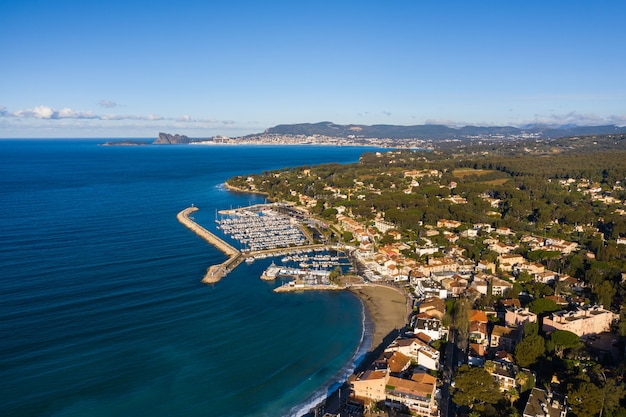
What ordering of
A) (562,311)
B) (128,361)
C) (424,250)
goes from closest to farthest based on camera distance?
1. (128,361)
2. (562,311)
3. (424,250)

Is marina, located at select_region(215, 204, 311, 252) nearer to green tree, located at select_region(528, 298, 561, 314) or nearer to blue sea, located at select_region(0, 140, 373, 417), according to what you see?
blue sea, located at select_region(0, 140, 373, 417)

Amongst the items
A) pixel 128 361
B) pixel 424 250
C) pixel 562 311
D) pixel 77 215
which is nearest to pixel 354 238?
pixel 424 250

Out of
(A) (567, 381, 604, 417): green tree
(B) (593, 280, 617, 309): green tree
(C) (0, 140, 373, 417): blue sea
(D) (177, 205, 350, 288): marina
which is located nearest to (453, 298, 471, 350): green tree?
(C) (0, 140, 373, 417): blue sea

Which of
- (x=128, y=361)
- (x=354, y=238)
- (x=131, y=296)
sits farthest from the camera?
(x=354, y=238)

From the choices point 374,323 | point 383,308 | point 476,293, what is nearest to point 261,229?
point 383,308

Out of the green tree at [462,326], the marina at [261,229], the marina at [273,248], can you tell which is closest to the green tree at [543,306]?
the green tree at [462,326]

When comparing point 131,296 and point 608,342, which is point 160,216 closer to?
point 131,296

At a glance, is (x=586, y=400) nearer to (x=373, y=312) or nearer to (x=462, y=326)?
(x=462, y=326)

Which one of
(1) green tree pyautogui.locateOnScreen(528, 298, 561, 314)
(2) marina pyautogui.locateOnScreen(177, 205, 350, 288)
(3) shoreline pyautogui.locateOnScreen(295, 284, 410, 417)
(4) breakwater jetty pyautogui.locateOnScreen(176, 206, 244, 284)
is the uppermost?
(1) green tree pyautogui.locateOnScreen(528, 298, 561, 314)
